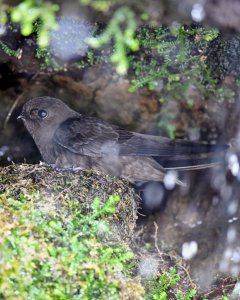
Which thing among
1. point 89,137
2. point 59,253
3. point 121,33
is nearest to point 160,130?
point 89,137

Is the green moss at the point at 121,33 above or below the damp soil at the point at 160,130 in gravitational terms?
above

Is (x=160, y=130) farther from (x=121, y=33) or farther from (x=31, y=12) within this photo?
(x=31, y=12)

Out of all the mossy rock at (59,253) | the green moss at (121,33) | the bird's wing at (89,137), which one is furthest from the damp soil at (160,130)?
the green moss at (121,33)

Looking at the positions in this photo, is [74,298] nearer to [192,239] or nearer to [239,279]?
[239,279]

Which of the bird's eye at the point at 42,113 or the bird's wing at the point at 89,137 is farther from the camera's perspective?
the bird's eye at the point at 42,113

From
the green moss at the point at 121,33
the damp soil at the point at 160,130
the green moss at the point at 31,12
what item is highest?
the green moss at the point at 31,12

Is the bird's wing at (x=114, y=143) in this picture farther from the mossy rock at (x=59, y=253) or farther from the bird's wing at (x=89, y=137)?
the mossy rock at (x=59, y=253)

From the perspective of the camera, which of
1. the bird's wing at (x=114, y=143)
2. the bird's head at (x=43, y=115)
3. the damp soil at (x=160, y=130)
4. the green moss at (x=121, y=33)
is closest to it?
the green moss at (x=121, y=33)

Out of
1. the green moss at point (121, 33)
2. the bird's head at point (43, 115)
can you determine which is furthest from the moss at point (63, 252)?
the bird's head at point (43, 115)

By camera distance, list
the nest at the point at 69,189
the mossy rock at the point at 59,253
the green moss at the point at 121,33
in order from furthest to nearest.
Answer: the nest at the point at 69,189, the green moss at the point at 121,33, the mossy rock at the point at 59,253
